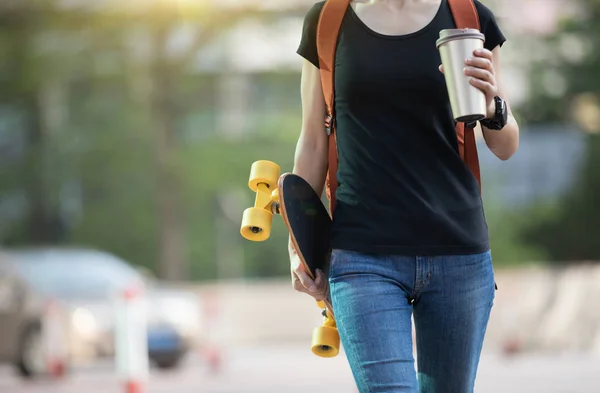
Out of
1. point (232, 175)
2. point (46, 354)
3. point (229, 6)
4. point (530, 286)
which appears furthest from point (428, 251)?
point (232, 175)

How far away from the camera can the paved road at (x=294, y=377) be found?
34.2 feet

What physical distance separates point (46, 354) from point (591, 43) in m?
15.7

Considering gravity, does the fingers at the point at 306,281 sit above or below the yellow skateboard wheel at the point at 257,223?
below

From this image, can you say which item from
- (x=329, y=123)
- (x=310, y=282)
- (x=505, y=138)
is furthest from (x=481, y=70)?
(x=310, y=282)

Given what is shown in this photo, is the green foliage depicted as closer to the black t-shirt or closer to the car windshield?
the car windshield

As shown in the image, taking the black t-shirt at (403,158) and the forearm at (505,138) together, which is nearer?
the black t-shirt at (403,158)

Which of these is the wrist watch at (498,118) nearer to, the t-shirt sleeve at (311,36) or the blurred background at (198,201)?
the t-shirt sleeve at (311,36)

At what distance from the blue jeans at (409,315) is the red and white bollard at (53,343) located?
34.1 ft

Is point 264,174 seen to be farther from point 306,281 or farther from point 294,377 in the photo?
point 294,377

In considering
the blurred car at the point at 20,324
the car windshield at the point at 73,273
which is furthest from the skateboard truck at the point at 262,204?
the car windshield at the point at 73,273

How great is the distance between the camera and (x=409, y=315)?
341 cm

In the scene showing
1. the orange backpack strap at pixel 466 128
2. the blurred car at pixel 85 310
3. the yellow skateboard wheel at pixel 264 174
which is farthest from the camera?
the blurred car at pixel 85 310

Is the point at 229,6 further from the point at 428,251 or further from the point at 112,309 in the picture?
the point at 428,251

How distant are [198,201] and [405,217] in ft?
106
